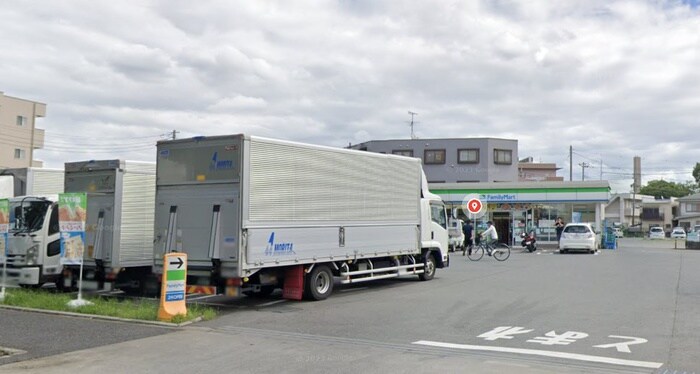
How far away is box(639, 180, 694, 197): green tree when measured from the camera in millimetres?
118938

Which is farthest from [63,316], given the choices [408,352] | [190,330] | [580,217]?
[580,217]

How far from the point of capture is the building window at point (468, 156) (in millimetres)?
57656

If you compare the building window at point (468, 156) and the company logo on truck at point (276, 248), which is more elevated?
the building window at point (468, 156)

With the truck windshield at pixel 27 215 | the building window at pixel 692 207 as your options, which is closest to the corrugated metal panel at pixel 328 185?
the truck windshield at pixel 27 215

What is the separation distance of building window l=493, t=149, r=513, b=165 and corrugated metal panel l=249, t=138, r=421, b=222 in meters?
42.4

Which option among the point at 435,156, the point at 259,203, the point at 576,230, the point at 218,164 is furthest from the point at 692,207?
the point at 218,164

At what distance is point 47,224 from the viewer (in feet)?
47.1

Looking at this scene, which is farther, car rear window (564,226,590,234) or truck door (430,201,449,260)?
car rear window (564,226,590,234)

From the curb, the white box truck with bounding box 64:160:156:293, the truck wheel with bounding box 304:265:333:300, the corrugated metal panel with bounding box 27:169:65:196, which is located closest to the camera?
the curb

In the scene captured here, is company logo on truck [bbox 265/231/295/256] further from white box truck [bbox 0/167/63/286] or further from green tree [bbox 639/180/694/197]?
green tree [bbox 639/180/694/197]

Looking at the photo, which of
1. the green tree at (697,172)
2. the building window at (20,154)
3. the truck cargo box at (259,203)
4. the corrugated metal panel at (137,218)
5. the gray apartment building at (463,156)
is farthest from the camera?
the green tree at (697,172)

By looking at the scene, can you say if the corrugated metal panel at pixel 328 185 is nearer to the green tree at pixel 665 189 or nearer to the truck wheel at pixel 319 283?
the truck wheel at pixel 319 283

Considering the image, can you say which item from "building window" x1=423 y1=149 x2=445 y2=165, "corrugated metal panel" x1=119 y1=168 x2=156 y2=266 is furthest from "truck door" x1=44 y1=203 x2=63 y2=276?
"building window" x1=423 y1=149 x2=445 y2=165

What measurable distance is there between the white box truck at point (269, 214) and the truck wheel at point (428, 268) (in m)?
2.43
